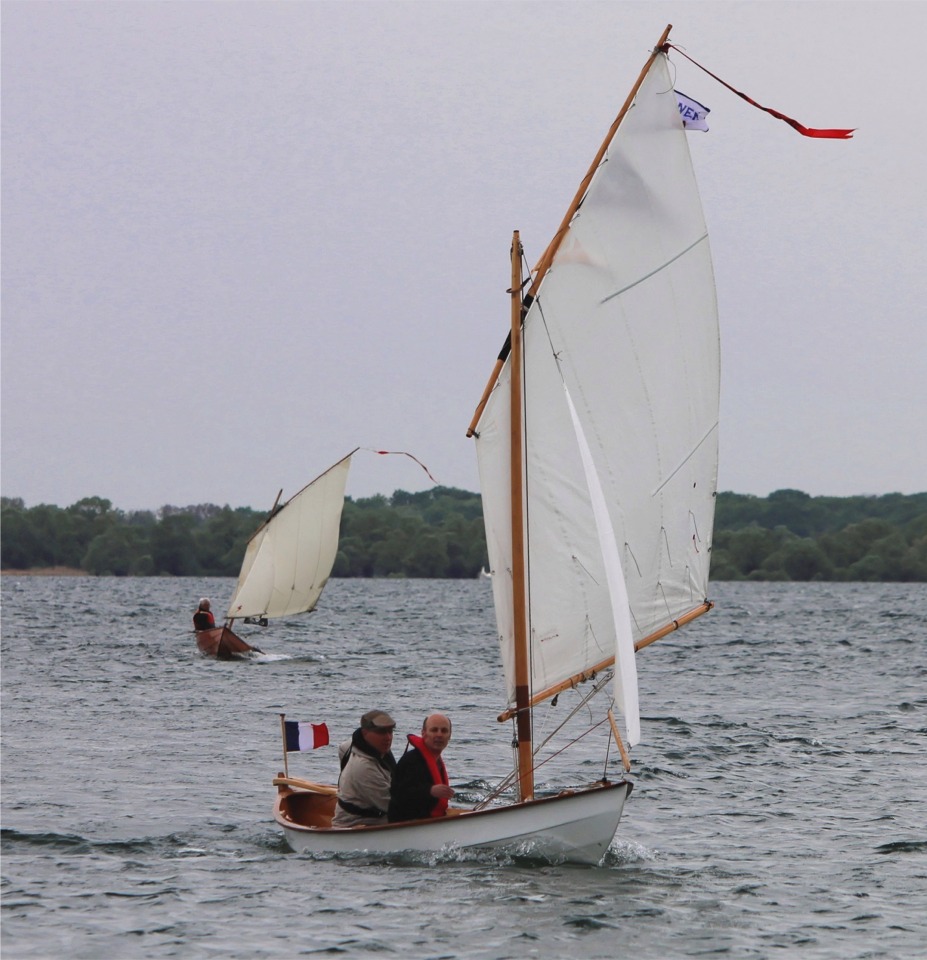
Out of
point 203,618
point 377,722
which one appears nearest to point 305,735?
point 377,722

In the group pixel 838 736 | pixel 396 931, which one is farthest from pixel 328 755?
pixel 396 931

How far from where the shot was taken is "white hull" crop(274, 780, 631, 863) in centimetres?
1479

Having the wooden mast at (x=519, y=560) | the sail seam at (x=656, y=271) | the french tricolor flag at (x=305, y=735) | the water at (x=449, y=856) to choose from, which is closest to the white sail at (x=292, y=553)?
the water at (x=449, y=856)

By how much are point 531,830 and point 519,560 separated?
273 cm

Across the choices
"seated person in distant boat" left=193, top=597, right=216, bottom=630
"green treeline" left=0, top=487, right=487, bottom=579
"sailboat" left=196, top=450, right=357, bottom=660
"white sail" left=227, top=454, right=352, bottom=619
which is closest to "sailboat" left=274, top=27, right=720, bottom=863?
"seated person in distant boat" left=193, top=597, right=216, bottom=630

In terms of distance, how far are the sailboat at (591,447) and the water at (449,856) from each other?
2.70 ft

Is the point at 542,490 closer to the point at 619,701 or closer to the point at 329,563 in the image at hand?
the point at 619,701

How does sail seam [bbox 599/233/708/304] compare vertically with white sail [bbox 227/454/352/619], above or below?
above

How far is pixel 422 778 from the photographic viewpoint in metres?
15.5

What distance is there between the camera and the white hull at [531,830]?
14.8 m

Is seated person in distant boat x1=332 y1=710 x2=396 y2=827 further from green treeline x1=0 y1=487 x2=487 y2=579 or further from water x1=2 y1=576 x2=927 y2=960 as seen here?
green treeline x1=0 y1=487 x2=487 y2=579

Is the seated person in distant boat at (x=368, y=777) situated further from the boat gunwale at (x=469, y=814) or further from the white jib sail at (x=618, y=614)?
the white jib sail at (x=618, y=614)

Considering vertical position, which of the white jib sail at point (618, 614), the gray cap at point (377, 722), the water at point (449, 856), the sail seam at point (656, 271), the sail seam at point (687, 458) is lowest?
the water at point (449, 856)

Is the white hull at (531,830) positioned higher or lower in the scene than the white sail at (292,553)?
lower
